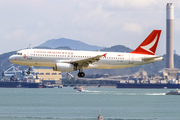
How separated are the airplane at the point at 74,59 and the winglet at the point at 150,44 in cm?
233

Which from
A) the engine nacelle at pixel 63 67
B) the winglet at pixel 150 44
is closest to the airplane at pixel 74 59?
the engine nacelle at pixel 63 67

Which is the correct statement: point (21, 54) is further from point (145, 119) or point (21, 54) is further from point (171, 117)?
point (171, 117)

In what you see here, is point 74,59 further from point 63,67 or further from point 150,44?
point 150,44

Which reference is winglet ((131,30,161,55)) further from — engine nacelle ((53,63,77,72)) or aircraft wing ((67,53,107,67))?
engine nacelle ((53,63,77,72))

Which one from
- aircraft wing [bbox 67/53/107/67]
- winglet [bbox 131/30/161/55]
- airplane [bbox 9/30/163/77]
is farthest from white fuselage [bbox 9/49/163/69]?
winglet [bbox 131/30/161/55]

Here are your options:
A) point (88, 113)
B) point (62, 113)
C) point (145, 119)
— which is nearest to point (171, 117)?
point (145, 119)

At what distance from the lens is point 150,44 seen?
237 ft

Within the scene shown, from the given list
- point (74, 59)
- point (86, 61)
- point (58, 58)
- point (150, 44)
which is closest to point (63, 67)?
point (58, 58)

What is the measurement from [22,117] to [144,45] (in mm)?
78724

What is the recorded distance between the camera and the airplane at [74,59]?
209 ft

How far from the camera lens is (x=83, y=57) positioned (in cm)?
6525

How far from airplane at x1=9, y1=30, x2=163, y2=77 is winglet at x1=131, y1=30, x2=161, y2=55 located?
233 cm

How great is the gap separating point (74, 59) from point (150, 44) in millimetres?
16381

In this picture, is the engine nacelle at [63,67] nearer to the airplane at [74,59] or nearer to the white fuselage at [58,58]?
the airplane at [74,59]
